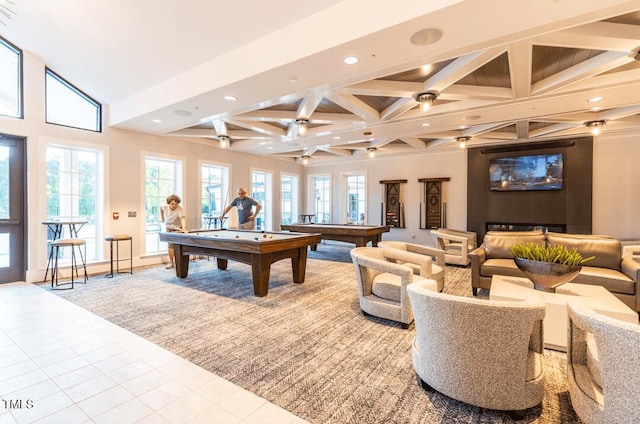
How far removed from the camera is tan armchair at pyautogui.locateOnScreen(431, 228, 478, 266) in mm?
6004

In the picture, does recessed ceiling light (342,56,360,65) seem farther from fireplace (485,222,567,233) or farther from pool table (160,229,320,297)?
fireplace (485,222,567,233)

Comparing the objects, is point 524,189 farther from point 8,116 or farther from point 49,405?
point 8,116

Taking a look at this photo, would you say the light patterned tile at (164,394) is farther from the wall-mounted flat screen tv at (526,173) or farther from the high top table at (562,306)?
the wall-mounted flat screen tv at (526,173)

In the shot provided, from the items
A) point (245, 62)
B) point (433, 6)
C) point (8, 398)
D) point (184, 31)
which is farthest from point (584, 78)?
point (8, 398)

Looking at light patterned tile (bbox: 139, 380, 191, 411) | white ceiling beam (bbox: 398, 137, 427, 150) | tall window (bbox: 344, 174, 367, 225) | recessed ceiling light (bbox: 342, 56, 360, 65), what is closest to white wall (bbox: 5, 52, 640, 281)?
tall window (bbox: 344, 174, 367, 225)

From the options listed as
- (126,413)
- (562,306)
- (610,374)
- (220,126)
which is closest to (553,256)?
(562,306)

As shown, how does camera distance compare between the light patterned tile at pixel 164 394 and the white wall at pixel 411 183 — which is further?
the white wall at pixel 411 183

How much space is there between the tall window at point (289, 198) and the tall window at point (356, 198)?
1.85 meters

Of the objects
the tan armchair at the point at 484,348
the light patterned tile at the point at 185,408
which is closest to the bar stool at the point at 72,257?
the light patterned tile at the point at 185,408

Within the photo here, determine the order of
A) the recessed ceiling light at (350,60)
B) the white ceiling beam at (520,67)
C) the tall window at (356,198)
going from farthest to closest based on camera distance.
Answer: the tall window at (356,198)
the recessed ceiling light at (350,60)
the white ceiling beam at (520,67)

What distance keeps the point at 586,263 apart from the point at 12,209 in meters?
8.46

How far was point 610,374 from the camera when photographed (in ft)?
4.36

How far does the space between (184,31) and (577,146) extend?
7759mm

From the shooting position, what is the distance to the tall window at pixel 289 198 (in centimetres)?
1005
